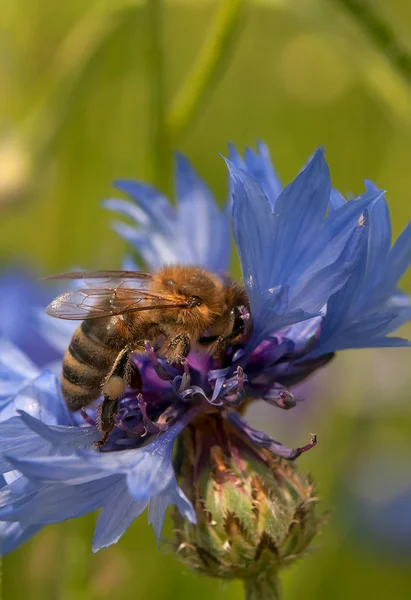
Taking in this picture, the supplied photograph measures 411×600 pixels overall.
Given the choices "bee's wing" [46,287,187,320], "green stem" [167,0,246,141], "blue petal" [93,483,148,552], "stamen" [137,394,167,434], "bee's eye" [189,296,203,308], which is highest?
"green stem" [167,0,246,141]

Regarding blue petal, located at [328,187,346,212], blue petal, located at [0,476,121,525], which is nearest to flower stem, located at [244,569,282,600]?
blue petal, located at [0,476,121,525]

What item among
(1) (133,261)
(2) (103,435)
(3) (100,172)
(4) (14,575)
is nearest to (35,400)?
(2) (103,435)

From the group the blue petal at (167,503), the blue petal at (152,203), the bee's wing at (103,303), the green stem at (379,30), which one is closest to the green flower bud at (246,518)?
the blue petal at (167,503)

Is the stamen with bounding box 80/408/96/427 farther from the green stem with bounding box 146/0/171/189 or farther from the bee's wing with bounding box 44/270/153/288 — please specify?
the green stem with bounding box 146/0/171/189

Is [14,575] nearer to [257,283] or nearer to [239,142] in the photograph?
[257,283]

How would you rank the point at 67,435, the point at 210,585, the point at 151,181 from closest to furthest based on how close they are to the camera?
the point at 67,435 < the point at 151,181 < the point at 210,585

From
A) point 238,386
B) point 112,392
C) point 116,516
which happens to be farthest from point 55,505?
point 238,386
